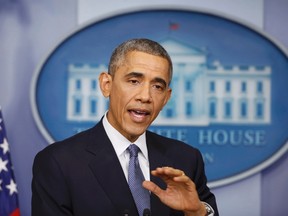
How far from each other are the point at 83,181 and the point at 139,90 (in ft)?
1.14

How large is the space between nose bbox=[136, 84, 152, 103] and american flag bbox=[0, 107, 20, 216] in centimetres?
132

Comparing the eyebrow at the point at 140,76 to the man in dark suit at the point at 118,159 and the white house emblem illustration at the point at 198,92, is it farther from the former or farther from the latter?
the white house emblem illustration at the point at 198,92

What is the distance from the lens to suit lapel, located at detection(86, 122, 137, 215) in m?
1.62

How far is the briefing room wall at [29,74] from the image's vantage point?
2869 mm

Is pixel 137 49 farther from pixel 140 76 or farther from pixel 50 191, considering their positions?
pixel 50 191

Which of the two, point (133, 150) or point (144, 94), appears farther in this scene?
point (133, 150)

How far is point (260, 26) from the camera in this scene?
2943 millimetres

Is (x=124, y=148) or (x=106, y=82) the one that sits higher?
(x=106, y=82)

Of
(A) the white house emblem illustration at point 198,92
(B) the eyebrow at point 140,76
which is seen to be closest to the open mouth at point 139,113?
(B) the eyebrow at point 140,76

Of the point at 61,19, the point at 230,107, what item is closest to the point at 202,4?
the point at 230,107

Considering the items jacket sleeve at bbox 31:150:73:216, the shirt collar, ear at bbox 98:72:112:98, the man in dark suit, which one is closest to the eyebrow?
the man in dark suit

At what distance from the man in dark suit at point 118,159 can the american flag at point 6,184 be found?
42.8 inches

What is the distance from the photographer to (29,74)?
287 centimetres

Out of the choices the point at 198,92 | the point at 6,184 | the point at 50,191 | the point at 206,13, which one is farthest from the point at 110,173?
the point at 206,13
